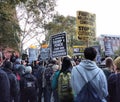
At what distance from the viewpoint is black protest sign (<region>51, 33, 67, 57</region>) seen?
1233 centimetres

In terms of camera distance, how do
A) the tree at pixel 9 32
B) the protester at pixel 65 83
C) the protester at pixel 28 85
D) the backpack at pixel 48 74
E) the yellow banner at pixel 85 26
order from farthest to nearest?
the tree at pixel 9 32 < the yellow banner at pixel 85 26 < the backpack at pixel 48 74 < the protester at pixel 28 85 < the protester at pixel 65 83

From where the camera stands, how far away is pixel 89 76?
729 centimetres

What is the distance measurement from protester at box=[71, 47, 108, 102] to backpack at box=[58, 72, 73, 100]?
2.03 m

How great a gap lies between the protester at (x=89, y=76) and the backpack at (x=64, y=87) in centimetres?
203

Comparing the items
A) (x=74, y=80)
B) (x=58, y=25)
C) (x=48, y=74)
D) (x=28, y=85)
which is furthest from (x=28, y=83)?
(x=58, y=25)

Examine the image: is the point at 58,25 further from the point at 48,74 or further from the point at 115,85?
the point at 115,85

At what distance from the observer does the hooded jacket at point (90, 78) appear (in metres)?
7.23

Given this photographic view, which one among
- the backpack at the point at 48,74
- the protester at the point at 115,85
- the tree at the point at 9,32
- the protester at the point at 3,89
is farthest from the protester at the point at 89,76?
the tree at the point at 9,32

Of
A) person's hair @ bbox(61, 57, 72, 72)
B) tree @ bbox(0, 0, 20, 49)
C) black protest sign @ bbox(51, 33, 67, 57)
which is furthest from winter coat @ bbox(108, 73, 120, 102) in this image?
tree @ bbox(0, 0, 20, 49)

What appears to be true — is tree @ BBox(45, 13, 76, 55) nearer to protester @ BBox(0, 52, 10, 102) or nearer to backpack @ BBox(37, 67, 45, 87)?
backpack @ BBox(37, 67, 45, 87)

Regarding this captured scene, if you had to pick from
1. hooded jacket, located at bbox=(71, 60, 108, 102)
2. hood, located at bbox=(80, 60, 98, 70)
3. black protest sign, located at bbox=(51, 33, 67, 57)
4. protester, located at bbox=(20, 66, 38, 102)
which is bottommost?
protester, located at bbox=(20, 66, 38, 102)

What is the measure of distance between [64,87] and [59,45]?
327 centimetres

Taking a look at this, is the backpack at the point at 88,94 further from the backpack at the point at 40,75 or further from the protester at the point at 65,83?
the backpack at the point at 40,75

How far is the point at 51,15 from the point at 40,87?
22.6 m
